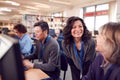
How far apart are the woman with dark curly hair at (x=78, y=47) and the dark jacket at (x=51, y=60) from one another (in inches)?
5.9

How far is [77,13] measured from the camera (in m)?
12.1

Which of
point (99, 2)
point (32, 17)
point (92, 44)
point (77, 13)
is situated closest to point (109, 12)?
point (99, 2)

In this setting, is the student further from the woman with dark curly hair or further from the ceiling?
the ceiling

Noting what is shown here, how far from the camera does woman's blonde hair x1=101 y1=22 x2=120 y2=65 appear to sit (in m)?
1.08

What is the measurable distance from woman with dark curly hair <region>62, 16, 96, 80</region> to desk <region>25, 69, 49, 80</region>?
1.28 feet

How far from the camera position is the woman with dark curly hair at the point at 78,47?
1.97m

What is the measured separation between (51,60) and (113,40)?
95 centimetres

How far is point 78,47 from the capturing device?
2039mm

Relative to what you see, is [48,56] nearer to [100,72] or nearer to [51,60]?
[51,60]

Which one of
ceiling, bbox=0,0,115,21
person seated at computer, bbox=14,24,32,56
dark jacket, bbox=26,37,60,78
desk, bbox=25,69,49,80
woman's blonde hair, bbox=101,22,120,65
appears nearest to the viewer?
woman's blonde hair, bbox=101,22,120,65

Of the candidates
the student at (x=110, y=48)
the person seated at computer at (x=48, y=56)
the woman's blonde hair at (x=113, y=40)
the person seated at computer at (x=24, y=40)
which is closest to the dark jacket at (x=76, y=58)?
the person seated at computer at (x=48, y=56)

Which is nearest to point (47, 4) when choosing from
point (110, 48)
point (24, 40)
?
point (24, 40)

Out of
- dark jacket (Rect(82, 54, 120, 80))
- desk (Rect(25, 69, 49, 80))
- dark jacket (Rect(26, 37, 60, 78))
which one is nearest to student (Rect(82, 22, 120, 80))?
dark jacket (Rect(82, 54, 120, 80))

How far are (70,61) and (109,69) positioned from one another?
34.7 inches
